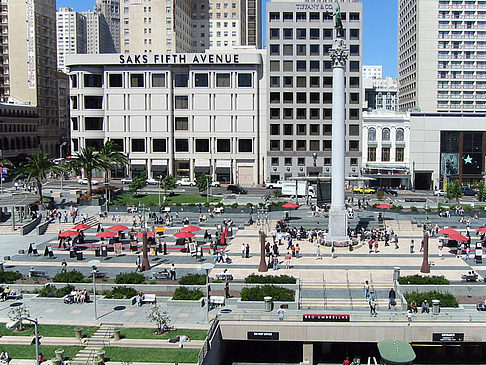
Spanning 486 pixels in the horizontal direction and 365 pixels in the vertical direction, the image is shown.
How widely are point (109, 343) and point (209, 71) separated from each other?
273 feet

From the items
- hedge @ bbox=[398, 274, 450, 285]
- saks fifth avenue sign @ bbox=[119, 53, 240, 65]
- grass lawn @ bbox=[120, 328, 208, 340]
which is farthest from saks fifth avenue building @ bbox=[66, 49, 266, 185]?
grass lawn @ bbox=[120, 328, 208, 340]

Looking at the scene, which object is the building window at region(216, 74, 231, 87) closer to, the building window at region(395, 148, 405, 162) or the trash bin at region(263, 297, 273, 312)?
the building window at region(395, 148, 405, 162)

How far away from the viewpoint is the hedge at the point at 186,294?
39781 mm

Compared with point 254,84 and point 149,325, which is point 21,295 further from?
point 254,84

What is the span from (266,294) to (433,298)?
35.4ft

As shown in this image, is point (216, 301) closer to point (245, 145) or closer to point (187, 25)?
point (245, 145)

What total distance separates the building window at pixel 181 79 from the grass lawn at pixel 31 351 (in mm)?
83760

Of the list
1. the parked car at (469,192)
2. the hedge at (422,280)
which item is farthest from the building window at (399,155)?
the hedge at (422,280)

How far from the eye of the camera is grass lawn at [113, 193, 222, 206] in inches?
3371

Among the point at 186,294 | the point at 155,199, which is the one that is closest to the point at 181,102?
the point at 155,199

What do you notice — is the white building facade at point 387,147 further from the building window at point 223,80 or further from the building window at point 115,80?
the building window at point 115,80

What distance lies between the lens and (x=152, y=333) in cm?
3466

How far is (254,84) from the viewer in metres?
111

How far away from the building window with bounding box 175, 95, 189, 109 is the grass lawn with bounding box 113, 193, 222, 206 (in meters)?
25.8
